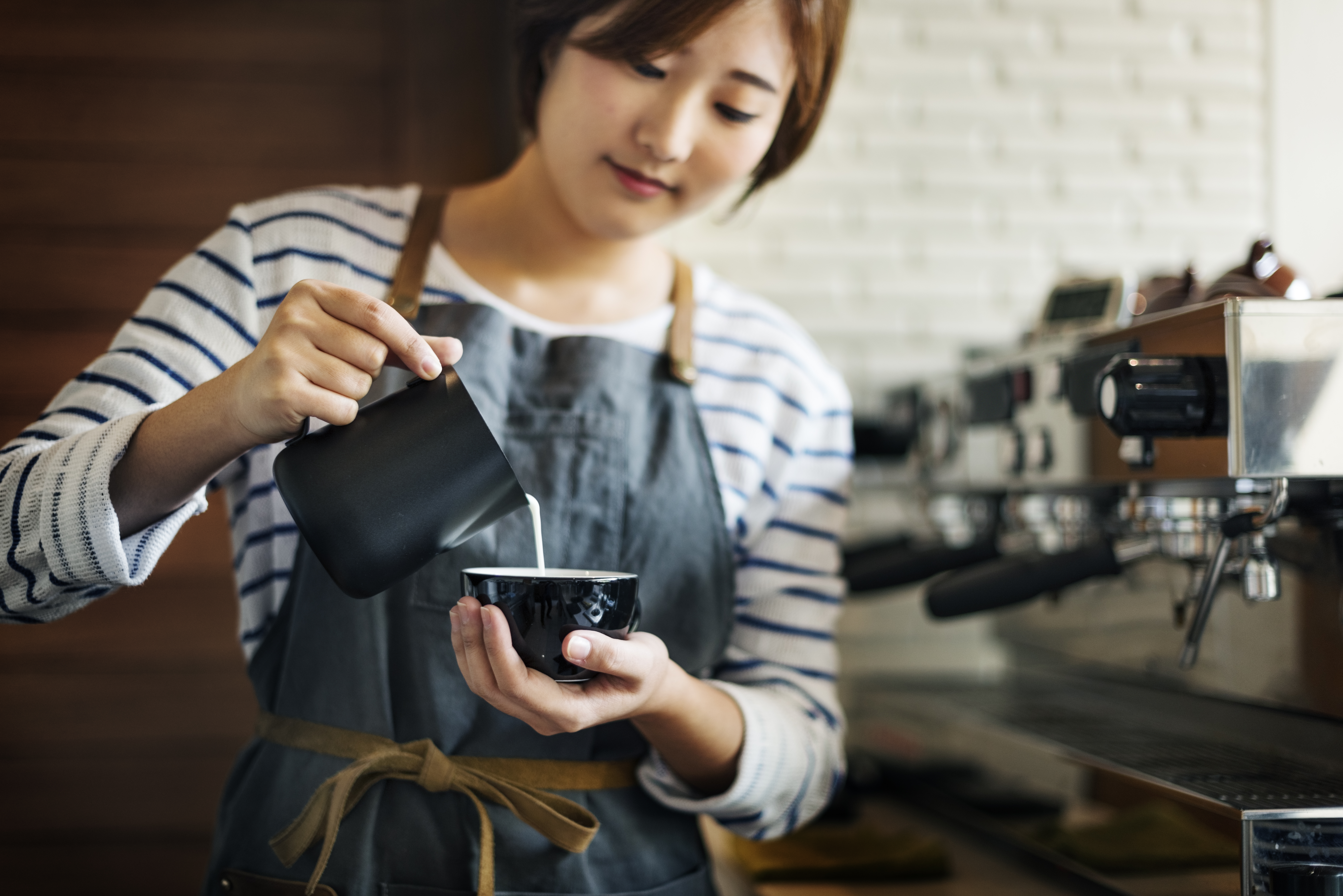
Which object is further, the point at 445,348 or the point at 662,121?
the point at 662,121

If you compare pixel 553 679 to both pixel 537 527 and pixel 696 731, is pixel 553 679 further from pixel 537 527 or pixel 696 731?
pixel 696 731

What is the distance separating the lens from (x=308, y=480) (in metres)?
0.67

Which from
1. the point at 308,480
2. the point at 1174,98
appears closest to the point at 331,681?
the point at 308,480

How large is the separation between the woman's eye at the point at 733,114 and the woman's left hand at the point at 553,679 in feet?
1.55

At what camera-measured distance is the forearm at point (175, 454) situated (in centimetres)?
69

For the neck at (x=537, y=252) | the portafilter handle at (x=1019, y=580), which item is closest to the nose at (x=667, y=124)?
the neck at (x=537, y=252)

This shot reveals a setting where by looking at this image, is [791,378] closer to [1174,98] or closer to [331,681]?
[331,681]

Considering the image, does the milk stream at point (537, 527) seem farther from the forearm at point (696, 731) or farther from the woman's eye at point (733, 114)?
the woman's eye at point (733, 114)

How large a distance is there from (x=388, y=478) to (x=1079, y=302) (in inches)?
33.8

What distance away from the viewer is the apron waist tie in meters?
0.80

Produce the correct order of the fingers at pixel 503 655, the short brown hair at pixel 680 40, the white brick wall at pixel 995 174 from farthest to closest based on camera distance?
the white brick wall at pixel 995 174 < the short brown hair at pixel 680 40 < the fingers at pixel 503 655

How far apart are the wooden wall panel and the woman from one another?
820 mm

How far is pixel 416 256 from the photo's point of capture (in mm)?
954

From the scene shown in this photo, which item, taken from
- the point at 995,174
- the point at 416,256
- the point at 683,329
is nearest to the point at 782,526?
the point at 683,329
